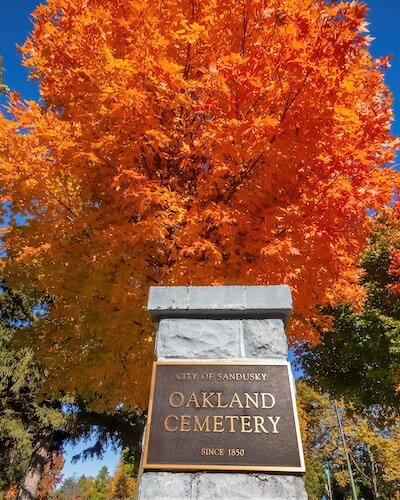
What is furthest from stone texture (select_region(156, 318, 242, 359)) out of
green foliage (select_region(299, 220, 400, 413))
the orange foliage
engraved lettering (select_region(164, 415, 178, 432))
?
the orange foliage

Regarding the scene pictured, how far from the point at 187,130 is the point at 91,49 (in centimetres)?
219

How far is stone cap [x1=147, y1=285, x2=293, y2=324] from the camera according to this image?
12.1ft

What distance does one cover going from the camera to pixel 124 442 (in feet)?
72.0

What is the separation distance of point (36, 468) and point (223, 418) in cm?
2047

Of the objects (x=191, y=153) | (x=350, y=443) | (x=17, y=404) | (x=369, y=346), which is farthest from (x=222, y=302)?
(x=350, y=443)

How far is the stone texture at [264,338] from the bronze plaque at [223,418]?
4.8 inches

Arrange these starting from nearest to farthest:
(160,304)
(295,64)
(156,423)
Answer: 1. (156,423)
2. (160,304)
3. (295,64)

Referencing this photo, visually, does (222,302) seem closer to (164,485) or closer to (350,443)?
(164,485)

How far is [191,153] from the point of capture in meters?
6.09

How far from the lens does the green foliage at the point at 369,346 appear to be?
1583 cm

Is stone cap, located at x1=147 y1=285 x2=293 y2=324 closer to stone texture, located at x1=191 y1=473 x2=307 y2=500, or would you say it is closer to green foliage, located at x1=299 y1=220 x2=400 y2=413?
stone texture, located at x1=191 y1=473 x2=307 y2=500

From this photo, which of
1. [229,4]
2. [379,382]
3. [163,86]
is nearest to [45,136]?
[163,86]

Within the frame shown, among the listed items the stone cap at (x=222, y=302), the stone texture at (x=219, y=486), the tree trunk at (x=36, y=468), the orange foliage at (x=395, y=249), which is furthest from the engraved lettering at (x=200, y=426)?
the tree trunk at (x=36, y=468)

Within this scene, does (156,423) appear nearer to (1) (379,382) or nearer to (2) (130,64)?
(2) (130,64)
